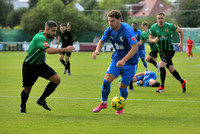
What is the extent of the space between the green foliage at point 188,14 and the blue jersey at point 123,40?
62.3 m

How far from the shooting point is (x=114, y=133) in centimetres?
639

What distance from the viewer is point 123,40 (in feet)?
26.7

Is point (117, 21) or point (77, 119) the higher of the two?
point (117, 21)

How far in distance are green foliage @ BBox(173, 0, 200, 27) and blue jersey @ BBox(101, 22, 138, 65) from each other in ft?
205

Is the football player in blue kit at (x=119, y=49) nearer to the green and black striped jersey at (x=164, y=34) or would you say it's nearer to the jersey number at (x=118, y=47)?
the jersey number at (x=118, y=47)

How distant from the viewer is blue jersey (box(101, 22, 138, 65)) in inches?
314

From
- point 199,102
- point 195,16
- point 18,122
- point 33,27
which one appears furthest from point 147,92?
point 195,16

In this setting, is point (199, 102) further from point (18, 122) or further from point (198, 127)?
point (18, 122)

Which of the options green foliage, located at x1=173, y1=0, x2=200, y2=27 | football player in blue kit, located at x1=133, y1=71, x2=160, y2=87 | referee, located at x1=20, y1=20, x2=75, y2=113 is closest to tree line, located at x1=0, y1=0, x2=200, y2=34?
green foliage, located at x1=173, y1=0, x2=200, y2=27

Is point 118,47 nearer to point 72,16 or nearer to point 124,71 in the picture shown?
point 124,71

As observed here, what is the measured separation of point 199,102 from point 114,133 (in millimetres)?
4049

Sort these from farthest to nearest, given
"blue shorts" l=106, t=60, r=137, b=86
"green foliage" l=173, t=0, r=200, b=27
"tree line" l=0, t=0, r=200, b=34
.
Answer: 1. "green foliage" l=173, t=0, r=200, b=27
2. "tree line" l=0, t=0, r=200, b=34
3. "blue shorts" l=106, t=60, r=137, b=86

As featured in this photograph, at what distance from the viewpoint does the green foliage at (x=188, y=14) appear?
69.1m

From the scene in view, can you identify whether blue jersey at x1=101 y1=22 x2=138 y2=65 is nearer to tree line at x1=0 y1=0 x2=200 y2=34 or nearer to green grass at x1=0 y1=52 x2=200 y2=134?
green grass at x1=0 y1=52 x2=200 y2=134
